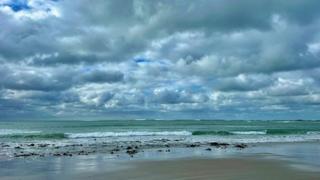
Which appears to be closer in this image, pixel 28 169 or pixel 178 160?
pixel 28 169

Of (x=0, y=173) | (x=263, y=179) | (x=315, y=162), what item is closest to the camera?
(x=263, y=179)

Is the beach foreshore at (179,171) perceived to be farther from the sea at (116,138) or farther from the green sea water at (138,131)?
the green sea water at (138,131)

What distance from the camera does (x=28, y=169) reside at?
16.8 metres

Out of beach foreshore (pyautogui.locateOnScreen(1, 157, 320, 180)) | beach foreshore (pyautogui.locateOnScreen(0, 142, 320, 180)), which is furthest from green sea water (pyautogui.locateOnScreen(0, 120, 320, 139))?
beach foreshore (pyautogui.locateOnScreen(1, 157, 320, 180))

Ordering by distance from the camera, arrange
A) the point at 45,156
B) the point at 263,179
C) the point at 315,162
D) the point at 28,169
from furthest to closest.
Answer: the point at 45,156 < the point at 315,162 < the point at 28,169 < the point at 263,179

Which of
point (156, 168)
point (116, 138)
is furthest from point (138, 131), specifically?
point (156, 168)

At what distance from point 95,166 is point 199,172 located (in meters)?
4.92

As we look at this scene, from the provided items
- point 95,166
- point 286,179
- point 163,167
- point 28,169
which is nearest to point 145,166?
point 163,167

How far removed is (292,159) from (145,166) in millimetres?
8643

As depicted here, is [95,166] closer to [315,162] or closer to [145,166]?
[145,166]

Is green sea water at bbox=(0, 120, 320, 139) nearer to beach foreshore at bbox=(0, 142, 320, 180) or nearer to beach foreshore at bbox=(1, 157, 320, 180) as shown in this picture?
beach foreshore at bbox=(0, 142, 320, 180)

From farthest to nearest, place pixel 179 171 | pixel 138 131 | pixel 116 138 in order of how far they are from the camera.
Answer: pixel 138 131 → pixel 116 138 → pixel 179 171

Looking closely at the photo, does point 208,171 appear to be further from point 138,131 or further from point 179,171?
point 138,131

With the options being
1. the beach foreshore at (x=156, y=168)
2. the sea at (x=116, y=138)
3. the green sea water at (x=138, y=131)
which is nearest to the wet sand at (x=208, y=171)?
the beach foreshore at (x=156, y=168)
